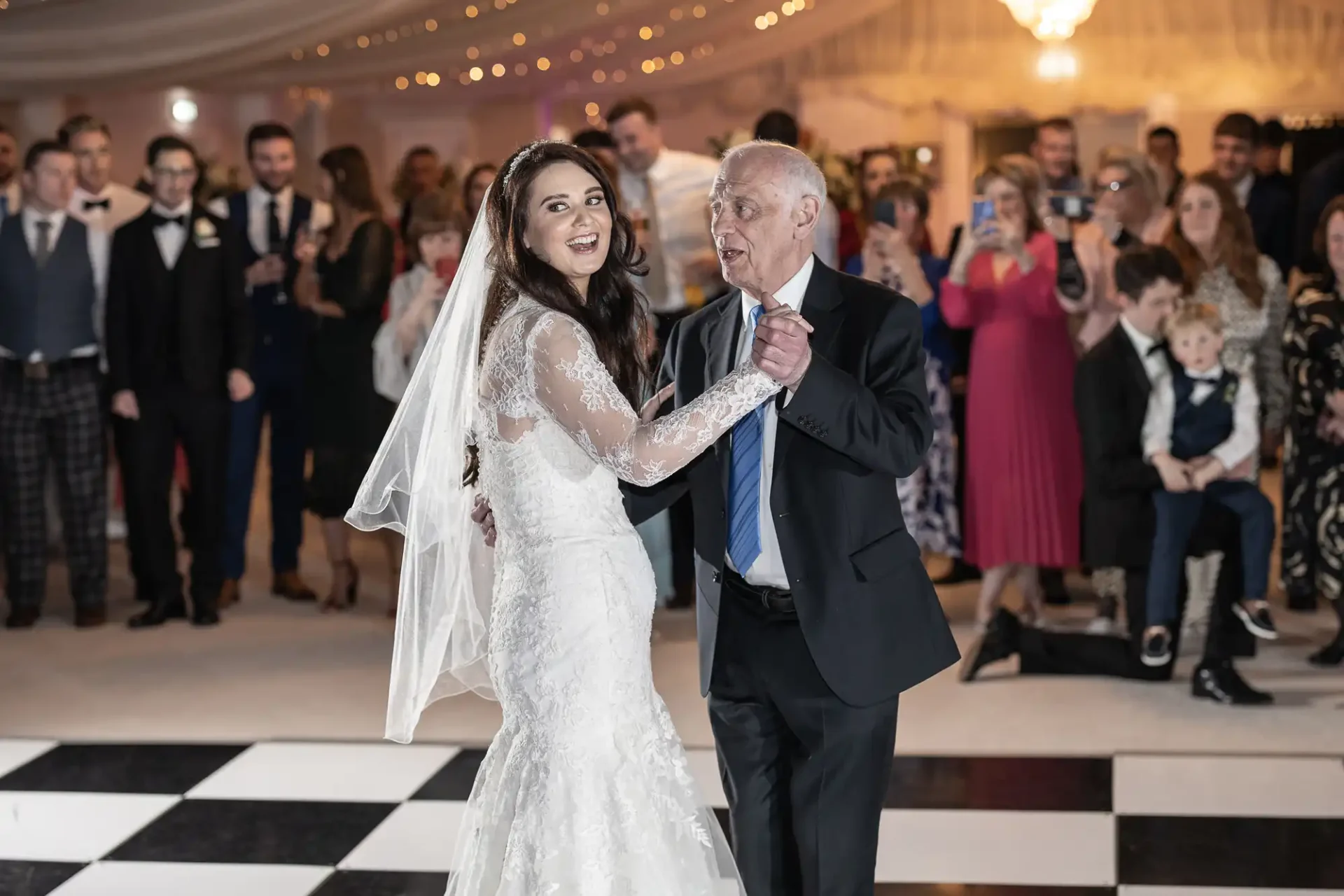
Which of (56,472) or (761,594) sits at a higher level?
(761,594)

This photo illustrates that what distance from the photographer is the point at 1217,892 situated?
10.4 ft

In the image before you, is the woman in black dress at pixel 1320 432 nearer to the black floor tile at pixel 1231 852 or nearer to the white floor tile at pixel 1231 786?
the white floor tile at pixel 1231 786

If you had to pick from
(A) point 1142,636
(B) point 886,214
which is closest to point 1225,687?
(A) point 1142,636

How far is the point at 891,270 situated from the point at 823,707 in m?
3.10

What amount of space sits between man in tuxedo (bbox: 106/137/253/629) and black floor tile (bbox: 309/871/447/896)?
2668mm

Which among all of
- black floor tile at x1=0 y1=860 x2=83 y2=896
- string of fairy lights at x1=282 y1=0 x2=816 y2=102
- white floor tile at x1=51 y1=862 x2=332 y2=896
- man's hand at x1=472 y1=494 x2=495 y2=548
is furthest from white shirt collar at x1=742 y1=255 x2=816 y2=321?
string of fairy lights at x1=282 y1=0 x2=816 y2=102

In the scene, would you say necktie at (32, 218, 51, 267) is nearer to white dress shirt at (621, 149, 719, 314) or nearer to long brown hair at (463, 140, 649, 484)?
white dress shirt at (621, 149, 719, 314)

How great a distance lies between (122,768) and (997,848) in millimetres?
2130

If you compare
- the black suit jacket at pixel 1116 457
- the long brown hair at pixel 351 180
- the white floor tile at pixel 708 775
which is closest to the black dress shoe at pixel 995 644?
the black suit jacket at pixel 1116 457

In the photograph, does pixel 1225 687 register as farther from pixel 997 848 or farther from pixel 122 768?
pixel 122 768

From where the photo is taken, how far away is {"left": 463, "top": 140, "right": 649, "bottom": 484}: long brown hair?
253 centimetres

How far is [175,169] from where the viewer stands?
573cm

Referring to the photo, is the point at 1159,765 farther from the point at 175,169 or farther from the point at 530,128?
the point at 530,128

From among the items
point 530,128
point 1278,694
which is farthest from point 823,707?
point 530,128
